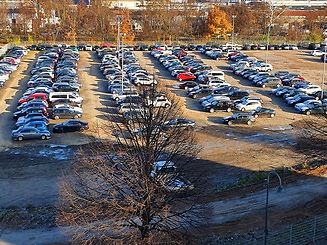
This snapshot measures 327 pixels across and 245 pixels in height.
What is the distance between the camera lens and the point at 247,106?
35.6 metres

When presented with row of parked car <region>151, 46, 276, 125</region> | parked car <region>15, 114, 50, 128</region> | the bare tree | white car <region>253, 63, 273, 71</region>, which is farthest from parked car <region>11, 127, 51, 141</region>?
white car <region>253, 63, 273, 71</region>

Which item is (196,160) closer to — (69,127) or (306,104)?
(69,127)

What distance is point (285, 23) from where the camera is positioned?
85125 millimetres

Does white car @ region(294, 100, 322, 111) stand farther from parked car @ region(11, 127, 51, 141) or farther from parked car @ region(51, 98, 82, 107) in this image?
parked car @ region(11, 127, 51, 141)

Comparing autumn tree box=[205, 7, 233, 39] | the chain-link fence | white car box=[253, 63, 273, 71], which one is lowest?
the chain-link fence

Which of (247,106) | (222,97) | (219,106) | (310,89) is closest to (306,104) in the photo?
(247,106)

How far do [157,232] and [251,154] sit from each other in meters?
12.1

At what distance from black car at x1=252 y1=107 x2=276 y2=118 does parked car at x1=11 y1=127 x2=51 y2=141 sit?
1457cm

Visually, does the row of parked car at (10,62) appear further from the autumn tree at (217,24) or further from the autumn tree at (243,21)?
the autumn tree at (243,21)

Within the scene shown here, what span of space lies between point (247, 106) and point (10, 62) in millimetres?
27054

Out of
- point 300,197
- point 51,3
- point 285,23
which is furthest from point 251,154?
point 285,23

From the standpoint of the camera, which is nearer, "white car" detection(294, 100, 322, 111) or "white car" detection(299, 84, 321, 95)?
"white car" detection(294, 100, 322, 111)

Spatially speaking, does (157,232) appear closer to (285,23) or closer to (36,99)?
(36,99)

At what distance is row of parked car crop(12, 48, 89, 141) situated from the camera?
29441 millimetres
